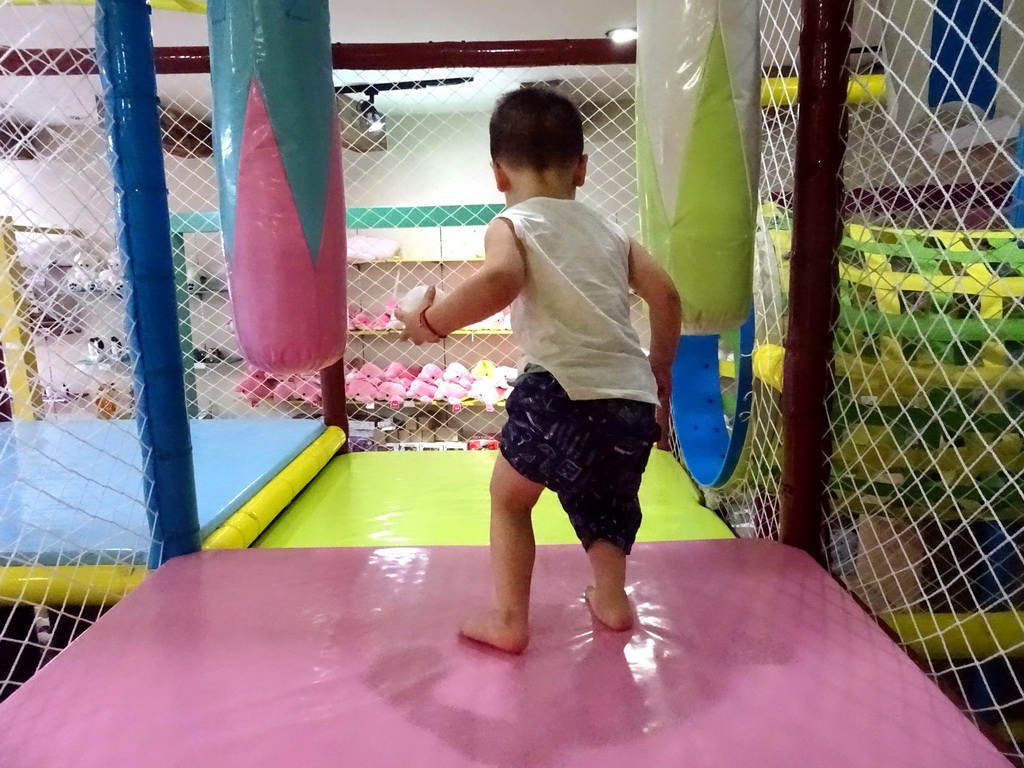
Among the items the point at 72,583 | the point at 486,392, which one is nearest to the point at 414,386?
the point at 486,392

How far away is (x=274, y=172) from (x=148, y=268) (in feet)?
1.02

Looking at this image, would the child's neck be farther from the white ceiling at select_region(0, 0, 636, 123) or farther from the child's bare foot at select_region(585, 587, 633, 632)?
the white ceiling at select_region(0, 0, 636, 123)

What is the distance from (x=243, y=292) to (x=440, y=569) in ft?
1.44

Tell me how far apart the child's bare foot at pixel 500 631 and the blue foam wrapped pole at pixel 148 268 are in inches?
19.8

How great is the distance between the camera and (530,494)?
729 mm

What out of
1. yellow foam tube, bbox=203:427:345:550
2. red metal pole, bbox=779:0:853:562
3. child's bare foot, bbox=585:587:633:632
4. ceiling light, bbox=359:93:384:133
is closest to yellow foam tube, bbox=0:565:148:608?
yellow foam tube, bbox=203:427:345:550

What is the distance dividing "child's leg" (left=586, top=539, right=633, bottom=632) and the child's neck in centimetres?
39

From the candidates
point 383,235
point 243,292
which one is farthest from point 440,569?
point 383,235

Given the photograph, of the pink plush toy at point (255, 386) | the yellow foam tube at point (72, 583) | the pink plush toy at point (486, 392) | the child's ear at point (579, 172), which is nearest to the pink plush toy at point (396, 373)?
the pink plush toy at point (486, 392)

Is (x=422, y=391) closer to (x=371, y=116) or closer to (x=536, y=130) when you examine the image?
(x=371, y=116)

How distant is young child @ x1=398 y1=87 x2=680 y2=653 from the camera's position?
2.33 ft

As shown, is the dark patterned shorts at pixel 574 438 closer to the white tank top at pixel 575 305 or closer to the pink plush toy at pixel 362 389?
the white tank top at pixel 575 305

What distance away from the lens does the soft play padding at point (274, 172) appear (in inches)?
29.7

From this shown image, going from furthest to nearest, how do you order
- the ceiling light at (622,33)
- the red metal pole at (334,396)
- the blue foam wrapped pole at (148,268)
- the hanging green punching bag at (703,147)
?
the ceiling light at (622,33) → the red metal pole at (334,396) → the blue foam wrapped pole at (148,268) → the hanging green punching bag at (703,147)
